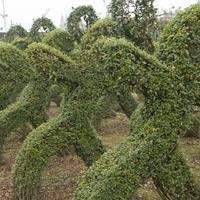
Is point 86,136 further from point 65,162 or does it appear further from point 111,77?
point 65,162

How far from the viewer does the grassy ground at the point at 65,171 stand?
11930mm

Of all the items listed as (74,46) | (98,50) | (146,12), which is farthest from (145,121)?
(74,46)

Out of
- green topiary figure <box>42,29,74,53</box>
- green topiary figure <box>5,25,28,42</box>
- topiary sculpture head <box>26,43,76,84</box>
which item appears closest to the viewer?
topiary sculpture head <box>26,43,76,84</box>

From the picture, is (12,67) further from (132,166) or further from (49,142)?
(132,166)

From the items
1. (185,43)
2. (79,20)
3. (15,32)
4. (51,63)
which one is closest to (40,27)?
(15,32)

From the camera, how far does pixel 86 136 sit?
11.1m

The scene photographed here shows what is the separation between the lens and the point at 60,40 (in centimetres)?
1903

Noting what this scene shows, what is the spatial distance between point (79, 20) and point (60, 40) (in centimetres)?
148

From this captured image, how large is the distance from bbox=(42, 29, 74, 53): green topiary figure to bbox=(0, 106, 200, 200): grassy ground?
368 centimetres

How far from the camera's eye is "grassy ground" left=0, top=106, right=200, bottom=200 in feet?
39.1

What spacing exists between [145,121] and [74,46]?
1117cm

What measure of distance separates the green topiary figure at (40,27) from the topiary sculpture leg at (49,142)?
13127 mm

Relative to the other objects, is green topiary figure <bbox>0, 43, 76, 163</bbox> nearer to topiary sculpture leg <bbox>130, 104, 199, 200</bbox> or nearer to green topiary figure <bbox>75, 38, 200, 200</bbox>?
green topiary figure <bbox>75, 38, 200, 200</bbox>

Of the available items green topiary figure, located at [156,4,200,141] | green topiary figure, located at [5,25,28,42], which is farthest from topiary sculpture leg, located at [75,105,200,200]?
green topiary figure, located at [5,25,28,42]
